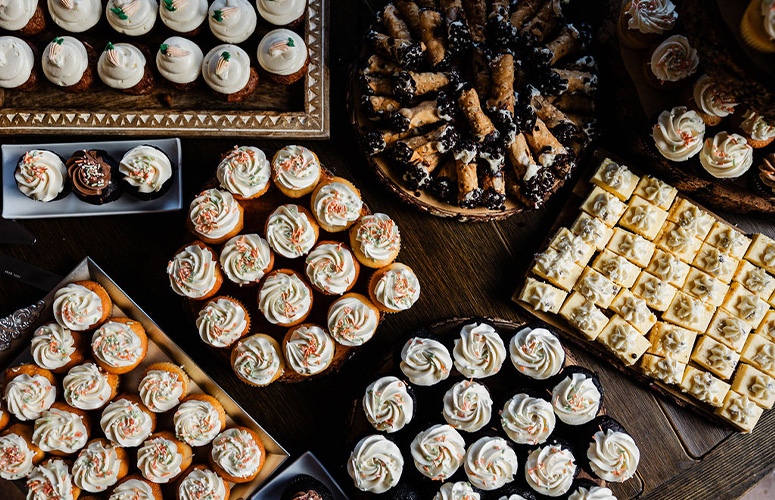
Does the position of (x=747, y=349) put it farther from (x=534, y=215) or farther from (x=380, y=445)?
(x=380, y=445)

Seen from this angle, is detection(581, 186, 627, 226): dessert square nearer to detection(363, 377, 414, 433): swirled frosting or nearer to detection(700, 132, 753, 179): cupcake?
detection(700, 132, 753, 179): cupcake

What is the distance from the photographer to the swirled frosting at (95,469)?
2377 millimetres

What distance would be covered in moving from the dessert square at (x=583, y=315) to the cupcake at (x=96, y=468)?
214 cm

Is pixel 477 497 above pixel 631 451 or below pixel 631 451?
below

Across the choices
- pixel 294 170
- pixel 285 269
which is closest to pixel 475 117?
pixel 294 170

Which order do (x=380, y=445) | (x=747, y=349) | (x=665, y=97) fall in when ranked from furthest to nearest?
(x=747, y=349)
(x=665, y=97)
(x=380, y=445)

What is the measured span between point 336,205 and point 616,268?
1.37 m

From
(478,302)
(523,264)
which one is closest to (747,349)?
(523,264)

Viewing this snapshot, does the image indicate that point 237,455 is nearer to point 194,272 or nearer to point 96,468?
point 96,468

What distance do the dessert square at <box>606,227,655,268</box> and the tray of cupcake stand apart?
1848 mm

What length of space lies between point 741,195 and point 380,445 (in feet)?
6.59

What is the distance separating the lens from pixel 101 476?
2.38 m

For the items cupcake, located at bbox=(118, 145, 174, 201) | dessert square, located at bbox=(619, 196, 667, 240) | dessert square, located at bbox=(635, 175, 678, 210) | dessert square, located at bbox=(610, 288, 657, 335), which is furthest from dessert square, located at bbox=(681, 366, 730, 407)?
cupcake, located at bbox=(118, 145, 174, 201)

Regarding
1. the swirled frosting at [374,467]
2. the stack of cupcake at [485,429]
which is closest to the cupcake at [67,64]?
the stack of cupcake at [485,429]
